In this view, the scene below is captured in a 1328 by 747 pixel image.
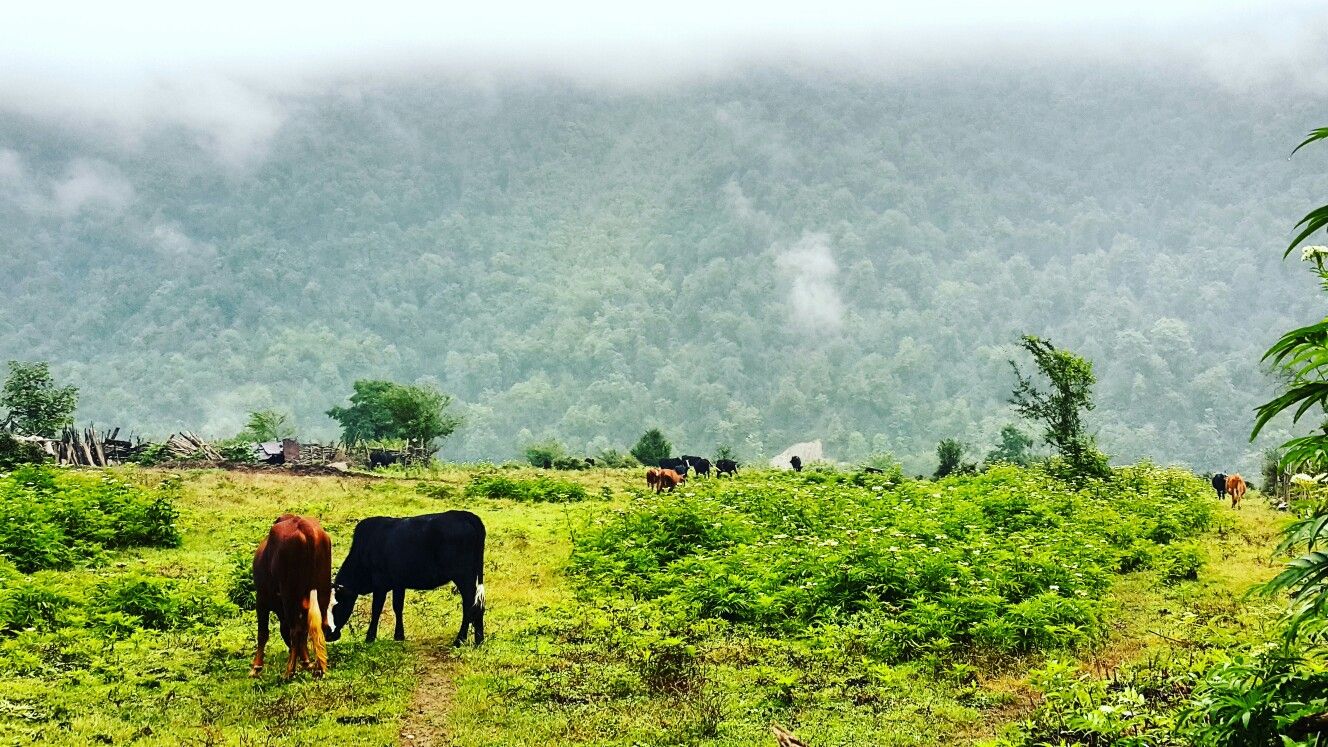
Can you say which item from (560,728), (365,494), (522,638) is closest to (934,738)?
(560,728)

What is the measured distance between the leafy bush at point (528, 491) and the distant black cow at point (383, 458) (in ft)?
67.5

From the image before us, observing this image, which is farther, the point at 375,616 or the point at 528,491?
the point at 528,491

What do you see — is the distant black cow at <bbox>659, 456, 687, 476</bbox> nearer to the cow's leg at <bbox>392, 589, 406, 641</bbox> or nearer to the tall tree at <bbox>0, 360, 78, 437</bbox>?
the tall tree at <bbox>0, 360, 78, 437</bbox>

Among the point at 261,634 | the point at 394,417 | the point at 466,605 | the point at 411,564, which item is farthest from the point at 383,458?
the point at 261,634

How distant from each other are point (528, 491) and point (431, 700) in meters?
21.9

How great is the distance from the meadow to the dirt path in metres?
0.04

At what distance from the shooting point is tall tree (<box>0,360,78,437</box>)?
50000 mm

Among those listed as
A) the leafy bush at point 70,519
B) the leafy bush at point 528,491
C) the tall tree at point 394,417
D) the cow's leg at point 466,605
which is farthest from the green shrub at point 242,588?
the tall tree at point 394,417

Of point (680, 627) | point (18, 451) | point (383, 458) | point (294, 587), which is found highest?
point (383, 458)

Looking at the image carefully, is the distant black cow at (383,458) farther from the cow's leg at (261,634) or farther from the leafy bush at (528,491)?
the cow's leg at (261,634)

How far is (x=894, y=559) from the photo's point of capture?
13.6 m

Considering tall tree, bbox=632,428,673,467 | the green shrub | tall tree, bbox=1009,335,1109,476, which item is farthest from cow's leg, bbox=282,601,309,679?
tall tree, bbox=632,428,673,467

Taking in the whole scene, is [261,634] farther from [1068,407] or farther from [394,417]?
[394,417]

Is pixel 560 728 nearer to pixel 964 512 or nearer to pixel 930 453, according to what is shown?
pixel 964 512
